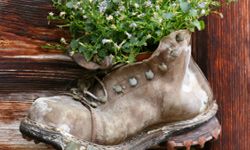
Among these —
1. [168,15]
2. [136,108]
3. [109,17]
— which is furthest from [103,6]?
[136,108]

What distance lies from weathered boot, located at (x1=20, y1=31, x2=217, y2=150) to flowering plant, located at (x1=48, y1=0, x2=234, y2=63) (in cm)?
3

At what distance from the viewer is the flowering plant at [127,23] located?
4.16 feet

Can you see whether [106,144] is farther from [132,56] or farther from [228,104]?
[228,104]

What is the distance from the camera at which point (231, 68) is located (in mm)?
1507

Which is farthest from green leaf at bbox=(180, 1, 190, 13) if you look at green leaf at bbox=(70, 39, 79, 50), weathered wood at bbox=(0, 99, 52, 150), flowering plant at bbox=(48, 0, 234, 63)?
weathered wood at bbox=(0, 99, 52, 150)

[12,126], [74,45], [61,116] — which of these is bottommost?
[12,126]

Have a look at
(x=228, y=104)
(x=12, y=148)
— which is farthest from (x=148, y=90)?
(x=12, y=148)

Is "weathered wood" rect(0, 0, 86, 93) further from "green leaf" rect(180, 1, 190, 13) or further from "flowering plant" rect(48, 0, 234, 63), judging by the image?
"green leaf" rect(180, 1, 190, 13)

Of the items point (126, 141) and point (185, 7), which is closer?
point (185, 7)

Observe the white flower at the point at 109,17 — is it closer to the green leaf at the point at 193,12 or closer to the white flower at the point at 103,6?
the white flower at the point at 103,6

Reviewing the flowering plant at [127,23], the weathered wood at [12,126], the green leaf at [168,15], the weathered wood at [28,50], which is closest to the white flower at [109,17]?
the flowering plant at [127,23]

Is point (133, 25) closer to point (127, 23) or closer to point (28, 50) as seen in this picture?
point (127, 23)

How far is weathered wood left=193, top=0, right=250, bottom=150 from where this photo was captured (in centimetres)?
150

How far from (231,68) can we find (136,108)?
0.95 ft
